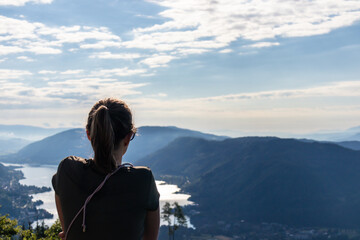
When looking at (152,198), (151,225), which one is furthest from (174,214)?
(152,198)

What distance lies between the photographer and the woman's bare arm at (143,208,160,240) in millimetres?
2840

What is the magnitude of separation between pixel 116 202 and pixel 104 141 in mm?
465

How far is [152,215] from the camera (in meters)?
2.83

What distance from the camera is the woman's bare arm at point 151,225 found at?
2.84 meters

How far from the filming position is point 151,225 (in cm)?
288

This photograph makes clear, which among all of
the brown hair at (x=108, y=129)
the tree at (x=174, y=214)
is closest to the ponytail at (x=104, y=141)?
the brown hair at (x=108, y=129)

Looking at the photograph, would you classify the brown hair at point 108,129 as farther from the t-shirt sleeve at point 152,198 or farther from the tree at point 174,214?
the tree at point 174,214

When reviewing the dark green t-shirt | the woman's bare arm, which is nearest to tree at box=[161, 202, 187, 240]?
the woman's bare arm

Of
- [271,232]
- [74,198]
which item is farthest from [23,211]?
[74,198]

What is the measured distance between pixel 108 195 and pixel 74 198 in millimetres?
275

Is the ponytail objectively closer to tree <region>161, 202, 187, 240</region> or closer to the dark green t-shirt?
the dark green t-shirt

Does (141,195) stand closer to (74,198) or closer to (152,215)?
(152,215)

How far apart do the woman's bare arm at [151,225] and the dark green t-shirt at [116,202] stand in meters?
0.05

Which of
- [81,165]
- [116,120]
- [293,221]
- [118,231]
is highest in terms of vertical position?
[116,120]
